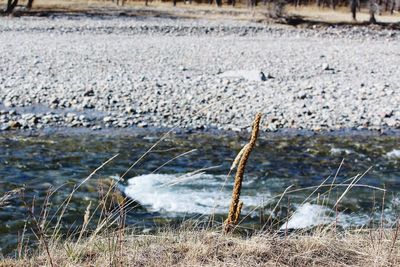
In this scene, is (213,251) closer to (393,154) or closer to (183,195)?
(183,195)

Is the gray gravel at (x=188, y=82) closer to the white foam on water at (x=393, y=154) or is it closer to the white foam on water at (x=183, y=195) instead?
the white foam on water at (x=183, y=195)

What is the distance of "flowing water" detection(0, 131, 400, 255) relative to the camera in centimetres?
693

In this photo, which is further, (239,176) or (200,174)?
(200,174)

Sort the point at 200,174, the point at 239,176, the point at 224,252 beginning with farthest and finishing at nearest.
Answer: the point at 200,174 < the point at 224,252 < the point at 239,176

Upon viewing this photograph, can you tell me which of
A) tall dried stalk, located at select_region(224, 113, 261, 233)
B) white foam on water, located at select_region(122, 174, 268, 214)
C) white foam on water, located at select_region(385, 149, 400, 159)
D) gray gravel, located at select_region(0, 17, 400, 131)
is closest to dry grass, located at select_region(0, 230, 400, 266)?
tall dried stalk, located at select_region(224, 113, 261, 233)

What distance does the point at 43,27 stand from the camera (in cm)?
2614

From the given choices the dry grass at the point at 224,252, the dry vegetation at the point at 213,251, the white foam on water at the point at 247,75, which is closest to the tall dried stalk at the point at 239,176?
the dry vegetation at the point at 213,251

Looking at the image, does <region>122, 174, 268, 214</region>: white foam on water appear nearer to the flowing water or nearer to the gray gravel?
the flowing water

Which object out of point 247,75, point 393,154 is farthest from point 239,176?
point 247,75

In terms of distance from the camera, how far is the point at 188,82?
1536cm

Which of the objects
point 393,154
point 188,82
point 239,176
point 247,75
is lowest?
point 393,154

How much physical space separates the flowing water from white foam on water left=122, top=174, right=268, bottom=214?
1cm

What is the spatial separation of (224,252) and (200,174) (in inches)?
140

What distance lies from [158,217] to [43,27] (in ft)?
69.2
